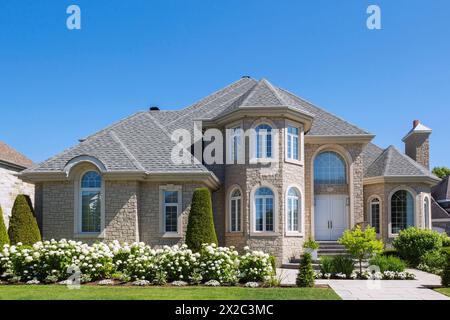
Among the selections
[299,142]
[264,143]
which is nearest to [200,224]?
[264,143]

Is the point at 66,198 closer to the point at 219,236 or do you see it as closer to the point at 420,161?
the point at 219,236

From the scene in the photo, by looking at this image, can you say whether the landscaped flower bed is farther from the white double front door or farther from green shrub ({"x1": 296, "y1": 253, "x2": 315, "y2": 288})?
the white double front door

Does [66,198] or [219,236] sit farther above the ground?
[66,198]

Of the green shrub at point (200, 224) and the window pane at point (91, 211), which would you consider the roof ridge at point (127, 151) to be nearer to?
the window pane at point (91, 211)

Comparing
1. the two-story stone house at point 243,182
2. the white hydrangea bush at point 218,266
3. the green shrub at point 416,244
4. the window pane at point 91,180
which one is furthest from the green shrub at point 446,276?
the window pane at point 91,180

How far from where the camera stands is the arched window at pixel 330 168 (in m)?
25.5

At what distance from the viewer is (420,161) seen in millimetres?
29875

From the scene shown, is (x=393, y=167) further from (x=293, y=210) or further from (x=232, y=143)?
(x=232, y=143)

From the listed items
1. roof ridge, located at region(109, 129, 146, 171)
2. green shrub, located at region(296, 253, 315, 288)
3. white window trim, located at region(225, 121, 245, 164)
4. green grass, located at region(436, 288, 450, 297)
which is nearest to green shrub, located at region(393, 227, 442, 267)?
white window trim, located at region(225, 121, 245, 164)

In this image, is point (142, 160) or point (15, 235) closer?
point (15, 235)

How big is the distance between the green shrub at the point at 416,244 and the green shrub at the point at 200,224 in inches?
342
